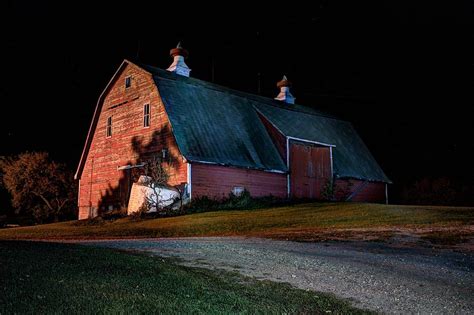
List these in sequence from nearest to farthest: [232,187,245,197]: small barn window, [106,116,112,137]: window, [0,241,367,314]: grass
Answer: [0,241,367,314]: grass
[232,187,245,197]: small barn window
[106,116,112,137]: window

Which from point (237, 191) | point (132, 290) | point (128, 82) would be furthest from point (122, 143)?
point (132, 290)

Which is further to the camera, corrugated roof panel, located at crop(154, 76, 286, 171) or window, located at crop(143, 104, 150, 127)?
window, located at crop(143, 104, 150, 127)

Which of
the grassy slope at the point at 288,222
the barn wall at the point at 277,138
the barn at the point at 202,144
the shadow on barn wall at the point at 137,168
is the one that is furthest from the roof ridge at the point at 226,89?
the grassy slope at the point at 288,222

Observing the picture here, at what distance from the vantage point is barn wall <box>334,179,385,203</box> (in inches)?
1232

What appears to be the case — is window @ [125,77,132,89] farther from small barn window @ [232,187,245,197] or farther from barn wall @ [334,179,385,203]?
barn wall @ [334,179,385,203]

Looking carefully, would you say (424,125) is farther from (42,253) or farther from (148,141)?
(42,253)

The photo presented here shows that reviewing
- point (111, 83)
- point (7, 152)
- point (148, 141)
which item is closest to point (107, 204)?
point (148, 141)

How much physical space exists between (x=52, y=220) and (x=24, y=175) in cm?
400

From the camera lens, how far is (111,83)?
98.3 ft

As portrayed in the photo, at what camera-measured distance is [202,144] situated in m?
24.9

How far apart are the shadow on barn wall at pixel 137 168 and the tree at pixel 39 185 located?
7847 millimetres

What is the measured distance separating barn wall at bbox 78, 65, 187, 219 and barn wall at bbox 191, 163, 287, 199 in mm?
1105

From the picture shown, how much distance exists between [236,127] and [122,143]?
6.76 meters

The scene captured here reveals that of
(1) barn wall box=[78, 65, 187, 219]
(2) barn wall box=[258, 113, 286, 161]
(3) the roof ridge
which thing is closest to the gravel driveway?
(1) barn wall box=[78, 65, 187, 219]
